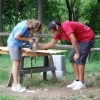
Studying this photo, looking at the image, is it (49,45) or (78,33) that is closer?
(78,33)

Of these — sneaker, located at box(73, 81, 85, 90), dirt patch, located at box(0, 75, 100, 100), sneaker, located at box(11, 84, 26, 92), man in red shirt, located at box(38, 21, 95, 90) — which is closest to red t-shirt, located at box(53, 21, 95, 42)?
man in red shirt, located at box(38, 21, 95, 90)

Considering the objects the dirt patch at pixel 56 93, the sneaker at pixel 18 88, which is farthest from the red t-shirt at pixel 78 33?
the sneaker at pixel 18 88

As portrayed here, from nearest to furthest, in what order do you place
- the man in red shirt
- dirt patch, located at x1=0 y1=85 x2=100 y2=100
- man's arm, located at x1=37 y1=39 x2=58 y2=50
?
1. dirt patch, located at x1=0 y1=85 x2=100 y2=100
2. the man in red shirt
3. man's arm, located at x1=37 y1=39 x2=58 y2=50

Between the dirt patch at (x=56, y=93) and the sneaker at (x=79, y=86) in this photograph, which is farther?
the sneaker at (x=79, y=86)

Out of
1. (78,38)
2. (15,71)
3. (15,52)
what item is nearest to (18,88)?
(15,71)

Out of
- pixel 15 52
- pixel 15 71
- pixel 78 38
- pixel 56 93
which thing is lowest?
pixel 56 93

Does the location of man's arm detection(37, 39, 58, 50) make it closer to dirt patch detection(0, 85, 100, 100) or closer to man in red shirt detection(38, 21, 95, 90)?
man in red shirt detection(38, 21, 95, 90)

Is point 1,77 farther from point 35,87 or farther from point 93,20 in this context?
point 93,20

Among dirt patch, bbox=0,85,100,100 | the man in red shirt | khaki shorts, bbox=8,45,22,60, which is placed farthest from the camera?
khaki shorts, bbox=8,45,22,60

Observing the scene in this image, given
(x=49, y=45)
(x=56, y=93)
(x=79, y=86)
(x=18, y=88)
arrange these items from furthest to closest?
(x=49, y=45) → (x=79, y=86) → (x=18, y=88) → (x=56, y=93)

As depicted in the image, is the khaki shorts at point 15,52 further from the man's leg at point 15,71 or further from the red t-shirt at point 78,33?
the red t-shirt at point 78,33

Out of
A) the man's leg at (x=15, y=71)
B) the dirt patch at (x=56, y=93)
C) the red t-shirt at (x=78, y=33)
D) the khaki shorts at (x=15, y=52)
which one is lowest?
the dirt patch at (x=56, y=93)

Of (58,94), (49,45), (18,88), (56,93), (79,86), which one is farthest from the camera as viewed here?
(49,45)

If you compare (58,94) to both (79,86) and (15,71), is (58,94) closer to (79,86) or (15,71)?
(79,86)
